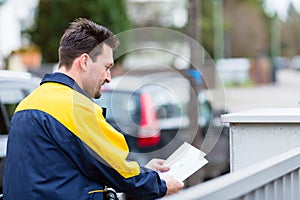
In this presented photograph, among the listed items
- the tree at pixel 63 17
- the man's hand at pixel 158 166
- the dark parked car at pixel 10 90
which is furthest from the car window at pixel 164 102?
the tree at pixel 63 17

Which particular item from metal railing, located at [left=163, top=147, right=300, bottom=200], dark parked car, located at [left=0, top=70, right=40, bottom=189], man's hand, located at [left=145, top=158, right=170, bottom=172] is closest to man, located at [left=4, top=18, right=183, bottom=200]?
man's hand, located at [left=145, top=158, right=170, bottom=172]

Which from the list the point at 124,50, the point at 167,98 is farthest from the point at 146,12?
the point at 124,50

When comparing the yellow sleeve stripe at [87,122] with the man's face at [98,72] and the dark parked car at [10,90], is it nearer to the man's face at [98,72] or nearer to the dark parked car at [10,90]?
the man's face at [98,72]

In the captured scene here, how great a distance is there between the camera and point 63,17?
30.8 metres

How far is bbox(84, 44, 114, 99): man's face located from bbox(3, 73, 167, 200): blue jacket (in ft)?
0.42

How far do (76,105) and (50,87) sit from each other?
0.19 meters

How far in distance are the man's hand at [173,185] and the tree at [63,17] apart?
83.0ft

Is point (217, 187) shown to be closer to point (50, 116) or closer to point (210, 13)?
point (50, 116)

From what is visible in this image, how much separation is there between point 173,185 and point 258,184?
657 millimetres

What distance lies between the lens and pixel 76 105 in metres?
2.62

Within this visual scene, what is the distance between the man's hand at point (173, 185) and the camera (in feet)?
9.17

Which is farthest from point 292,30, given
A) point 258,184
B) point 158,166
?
point 258,184

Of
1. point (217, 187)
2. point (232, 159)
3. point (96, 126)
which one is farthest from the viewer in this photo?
point (232, 159)

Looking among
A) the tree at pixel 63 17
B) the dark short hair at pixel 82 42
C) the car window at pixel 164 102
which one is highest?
the tree at pixel 63 17
